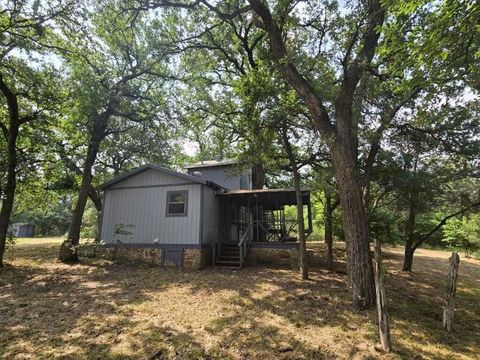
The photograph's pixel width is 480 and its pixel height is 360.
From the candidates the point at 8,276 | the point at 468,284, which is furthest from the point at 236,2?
the point at 468,284

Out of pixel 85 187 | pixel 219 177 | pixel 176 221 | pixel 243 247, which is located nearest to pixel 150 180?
pixel 176 221

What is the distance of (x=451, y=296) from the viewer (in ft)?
18.0

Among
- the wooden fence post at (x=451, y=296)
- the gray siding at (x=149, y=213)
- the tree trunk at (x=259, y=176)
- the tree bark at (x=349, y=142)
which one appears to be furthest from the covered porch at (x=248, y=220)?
the wooden fence post at (x=451, y=296)

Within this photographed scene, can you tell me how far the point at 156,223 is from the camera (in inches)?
478

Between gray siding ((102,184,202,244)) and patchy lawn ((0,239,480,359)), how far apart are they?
8.59ft

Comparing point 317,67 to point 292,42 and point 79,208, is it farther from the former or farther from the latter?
point 79,208

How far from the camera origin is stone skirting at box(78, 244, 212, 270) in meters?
11.3

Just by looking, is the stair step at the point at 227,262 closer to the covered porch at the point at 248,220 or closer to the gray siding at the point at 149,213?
the covered porch at the point at 248,220

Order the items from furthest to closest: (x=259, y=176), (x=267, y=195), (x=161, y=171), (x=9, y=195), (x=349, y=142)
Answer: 1. (x=259, y=176)
2. (x=267, y=195)
3. (x=161, y=171)
4. (x=9, y=195)
5. (x=349, y=142)

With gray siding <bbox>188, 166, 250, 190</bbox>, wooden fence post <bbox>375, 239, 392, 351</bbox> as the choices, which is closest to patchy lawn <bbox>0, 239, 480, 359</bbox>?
wooden fence post <bbox>375, 239, 392, 351</bbox>

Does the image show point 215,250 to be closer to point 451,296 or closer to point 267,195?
point 267,195

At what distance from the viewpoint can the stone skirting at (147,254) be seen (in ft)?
37.0

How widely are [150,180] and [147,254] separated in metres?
3.40

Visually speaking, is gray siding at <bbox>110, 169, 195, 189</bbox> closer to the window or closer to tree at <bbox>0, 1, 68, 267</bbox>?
the window
